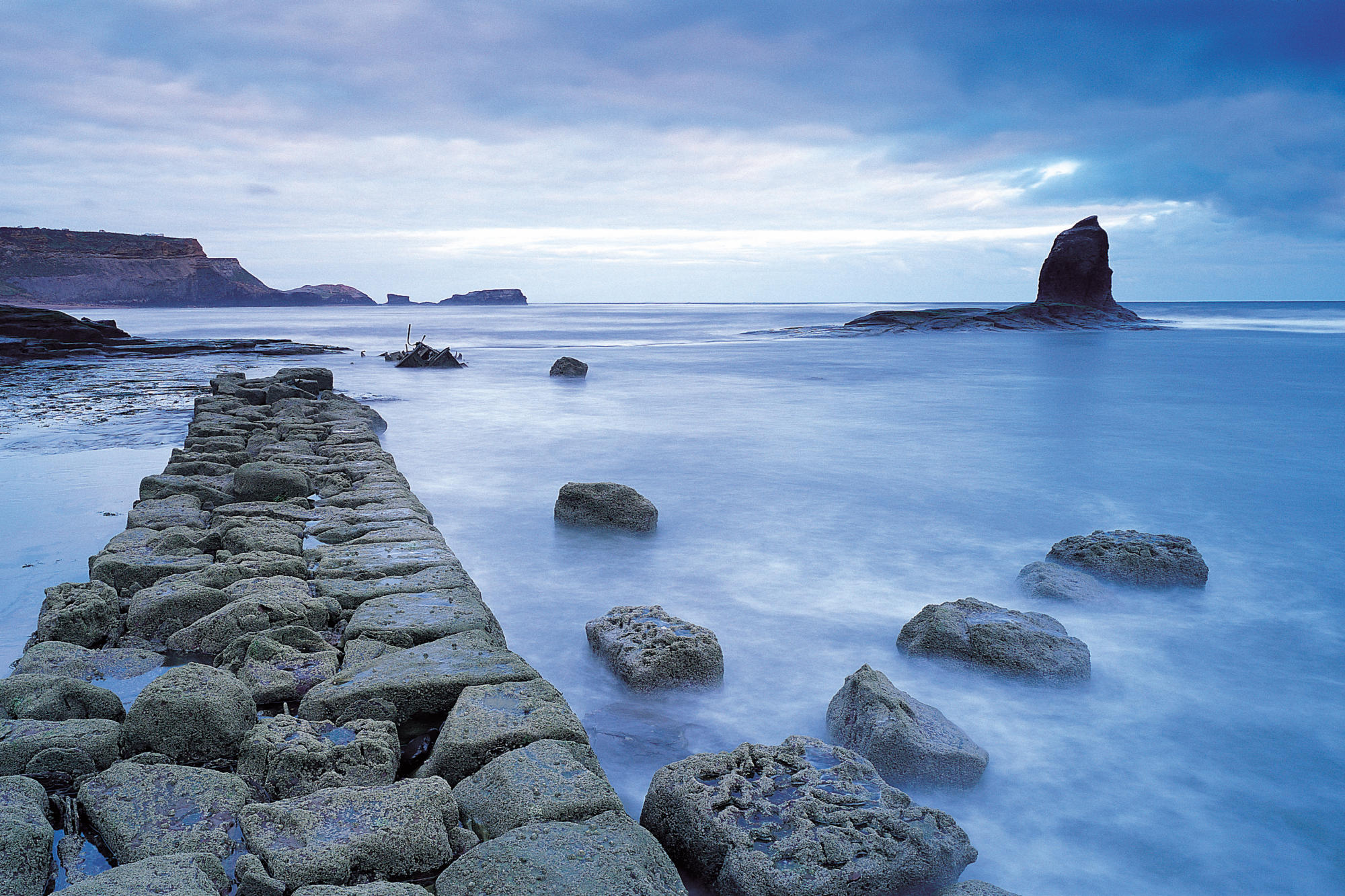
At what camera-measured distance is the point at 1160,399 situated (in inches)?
532

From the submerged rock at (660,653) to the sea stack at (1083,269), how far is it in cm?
4461

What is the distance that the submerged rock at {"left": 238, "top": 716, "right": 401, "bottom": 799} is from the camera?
6.97ft

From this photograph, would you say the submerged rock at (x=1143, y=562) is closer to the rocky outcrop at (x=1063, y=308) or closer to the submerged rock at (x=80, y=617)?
the submerged rock at (x=80, y=617)

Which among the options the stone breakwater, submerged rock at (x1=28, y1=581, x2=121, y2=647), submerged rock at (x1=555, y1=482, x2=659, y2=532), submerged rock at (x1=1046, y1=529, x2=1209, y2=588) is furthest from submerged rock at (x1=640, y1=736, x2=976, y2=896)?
submerged rock at (x1=555, y1=482, x2=659, y2=532)

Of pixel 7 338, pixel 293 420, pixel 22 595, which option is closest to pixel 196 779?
pixel 22 595

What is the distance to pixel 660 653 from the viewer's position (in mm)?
3215

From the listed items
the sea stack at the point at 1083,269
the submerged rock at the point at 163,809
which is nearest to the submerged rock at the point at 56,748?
the submerged rock at the point at 163,809

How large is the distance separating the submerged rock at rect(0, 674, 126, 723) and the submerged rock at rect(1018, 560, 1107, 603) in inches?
160

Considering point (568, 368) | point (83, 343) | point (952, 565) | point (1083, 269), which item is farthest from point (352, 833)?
point (1083, 269)

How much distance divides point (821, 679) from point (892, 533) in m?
2.35

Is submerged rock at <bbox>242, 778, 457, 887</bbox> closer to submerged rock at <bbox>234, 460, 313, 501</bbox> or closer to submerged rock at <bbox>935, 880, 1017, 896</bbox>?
submerged rock at <bbox>935, 880, 1017, 896</bbox>

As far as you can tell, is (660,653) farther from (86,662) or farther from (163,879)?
(86,662)

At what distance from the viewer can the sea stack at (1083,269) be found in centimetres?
4278

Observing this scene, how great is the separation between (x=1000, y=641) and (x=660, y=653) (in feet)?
4.69
